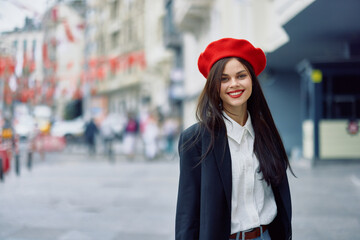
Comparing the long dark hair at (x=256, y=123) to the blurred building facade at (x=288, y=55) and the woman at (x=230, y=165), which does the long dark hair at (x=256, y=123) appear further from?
the blurred building facade at (x=288, y=55)

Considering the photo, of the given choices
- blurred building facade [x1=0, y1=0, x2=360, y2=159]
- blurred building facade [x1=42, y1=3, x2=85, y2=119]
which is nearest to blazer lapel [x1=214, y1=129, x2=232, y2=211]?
blurred building facade [x1=0, y1=0, x2=360, y2=159]

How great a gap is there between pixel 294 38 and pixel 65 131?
2428cm

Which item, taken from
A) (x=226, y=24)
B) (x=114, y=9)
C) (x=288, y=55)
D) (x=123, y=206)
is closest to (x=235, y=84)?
(x=123, y=206)

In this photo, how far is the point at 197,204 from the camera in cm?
227

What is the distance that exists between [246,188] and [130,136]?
54.5 ft

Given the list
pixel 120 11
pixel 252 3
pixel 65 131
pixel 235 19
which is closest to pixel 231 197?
pixel 252 3

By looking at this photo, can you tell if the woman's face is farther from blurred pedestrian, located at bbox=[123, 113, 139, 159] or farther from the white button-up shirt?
blurred pedestrian, located at bbox=[123, 113, 139, 159]

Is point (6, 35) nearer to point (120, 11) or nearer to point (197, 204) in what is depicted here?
point (197, 204)

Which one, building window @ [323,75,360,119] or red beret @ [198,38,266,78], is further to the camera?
building window @ [323,75,360,119]

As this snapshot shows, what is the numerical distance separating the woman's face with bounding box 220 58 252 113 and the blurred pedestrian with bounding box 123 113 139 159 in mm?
16188

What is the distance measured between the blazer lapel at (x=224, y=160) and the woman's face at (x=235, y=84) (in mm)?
182

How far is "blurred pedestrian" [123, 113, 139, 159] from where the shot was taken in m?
18.5

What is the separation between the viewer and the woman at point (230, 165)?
2.22m

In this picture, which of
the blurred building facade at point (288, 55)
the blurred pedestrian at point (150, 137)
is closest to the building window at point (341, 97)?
the blurred building facade at point (288, 55)
